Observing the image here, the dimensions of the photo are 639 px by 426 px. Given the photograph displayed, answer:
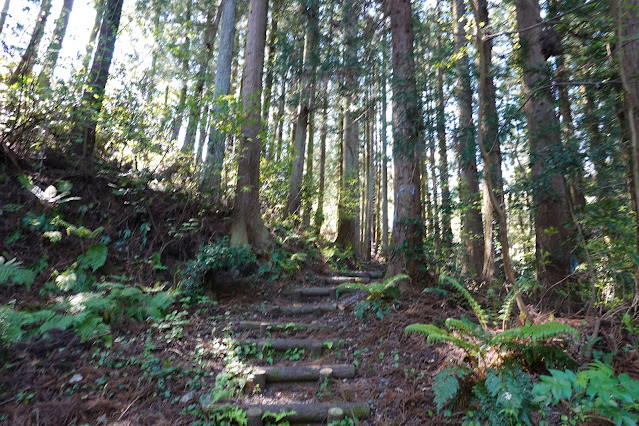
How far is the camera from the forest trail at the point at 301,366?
331cm

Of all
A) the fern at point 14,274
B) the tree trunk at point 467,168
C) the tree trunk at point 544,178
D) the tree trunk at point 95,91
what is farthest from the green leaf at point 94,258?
the tree trunk at point 544,178

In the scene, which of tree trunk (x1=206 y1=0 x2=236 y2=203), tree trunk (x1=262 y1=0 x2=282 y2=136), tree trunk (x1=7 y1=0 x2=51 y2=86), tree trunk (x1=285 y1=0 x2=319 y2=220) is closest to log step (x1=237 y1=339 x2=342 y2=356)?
tree trunk (x1=206 y1=0 x2=236 y2=203)

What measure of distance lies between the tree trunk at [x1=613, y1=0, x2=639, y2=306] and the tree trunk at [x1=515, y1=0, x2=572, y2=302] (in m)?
1.40

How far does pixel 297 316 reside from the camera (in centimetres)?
578

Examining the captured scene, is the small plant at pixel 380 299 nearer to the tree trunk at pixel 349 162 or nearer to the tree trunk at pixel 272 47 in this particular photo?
the tree trunk at pixel 349 162

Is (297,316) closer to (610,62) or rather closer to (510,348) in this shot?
(510,348)

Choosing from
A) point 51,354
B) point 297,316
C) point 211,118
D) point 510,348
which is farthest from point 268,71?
point 510,348

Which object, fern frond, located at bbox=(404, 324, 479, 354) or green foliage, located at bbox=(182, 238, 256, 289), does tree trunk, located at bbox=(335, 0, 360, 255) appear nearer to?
green foliage, located at bbox=(182, 238, 256, 289)

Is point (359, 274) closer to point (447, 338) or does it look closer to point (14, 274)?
point (447, 338)

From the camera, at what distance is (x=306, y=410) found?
334 centimetres

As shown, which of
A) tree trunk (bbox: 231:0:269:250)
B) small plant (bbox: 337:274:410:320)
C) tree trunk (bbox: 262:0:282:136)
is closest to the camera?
small plant (bbox: 337:274:410:320)

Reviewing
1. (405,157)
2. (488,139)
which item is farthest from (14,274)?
(488,139)

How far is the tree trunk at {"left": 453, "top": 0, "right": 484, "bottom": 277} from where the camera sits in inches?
256

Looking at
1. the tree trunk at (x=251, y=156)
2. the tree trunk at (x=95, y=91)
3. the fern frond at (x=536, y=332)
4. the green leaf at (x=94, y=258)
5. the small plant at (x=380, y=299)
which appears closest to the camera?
the fern frond at (x=536, y=332)
